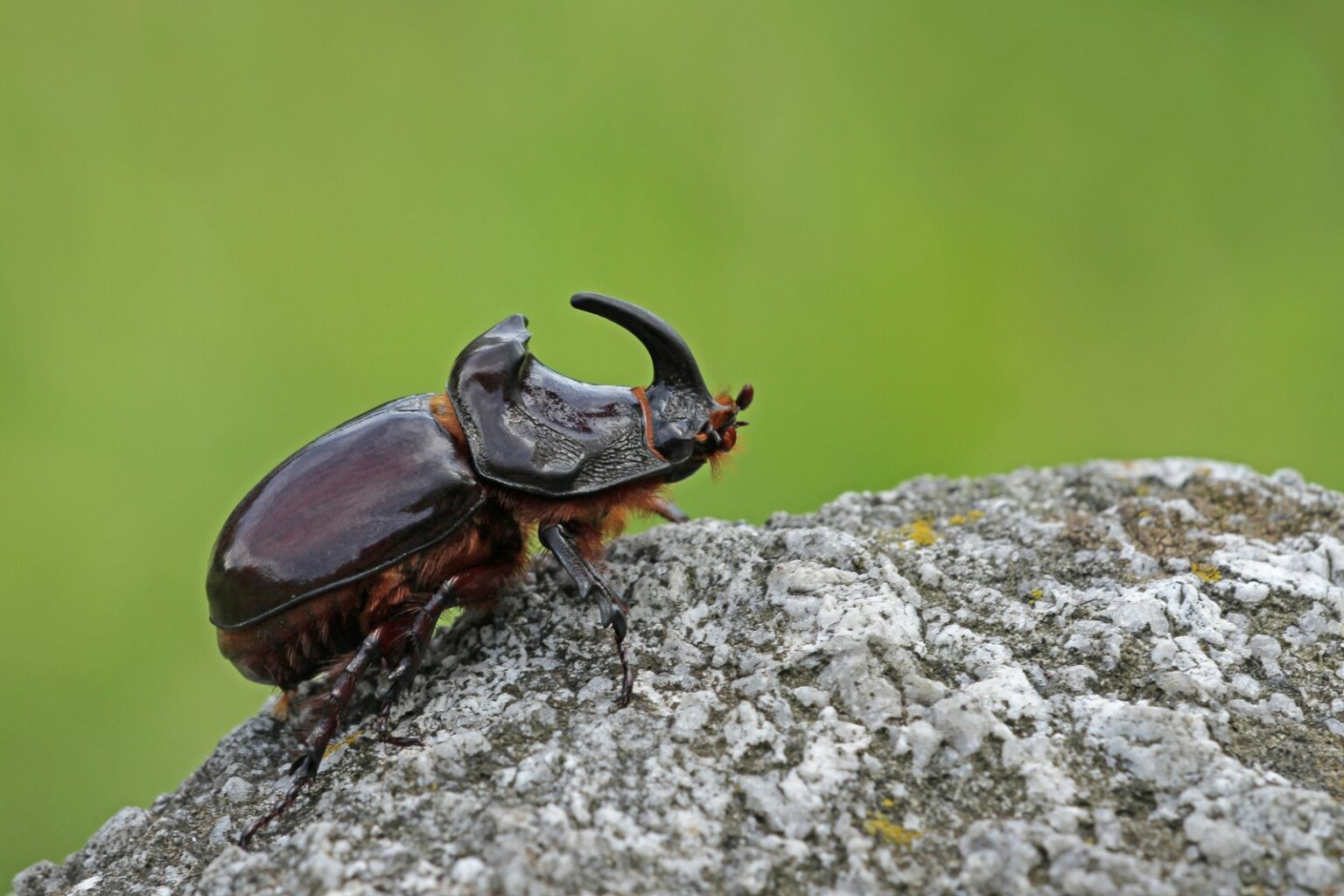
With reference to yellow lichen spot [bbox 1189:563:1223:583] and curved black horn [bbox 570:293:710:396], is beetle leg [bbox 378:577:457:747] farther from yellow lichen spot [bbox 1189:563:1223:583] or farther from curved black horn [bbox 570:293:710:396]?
yellow lichen spot [bbox 1189:563:1223:583]

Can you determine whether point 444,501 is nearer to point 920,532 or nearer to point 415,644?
point 415,644

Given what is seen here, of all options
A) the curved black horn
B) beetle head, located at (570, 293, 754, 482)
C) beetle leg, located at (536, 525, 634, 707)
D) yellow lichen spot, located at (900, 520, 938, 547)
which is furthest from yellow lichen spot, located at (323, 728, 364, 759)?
yellow lichen spot, located at (900, 520, 938, 547)

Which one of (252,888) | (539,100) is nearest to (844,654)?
(252,888)

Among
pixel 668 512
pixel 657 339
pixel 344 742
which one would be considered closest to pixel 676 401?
pixel 657 339

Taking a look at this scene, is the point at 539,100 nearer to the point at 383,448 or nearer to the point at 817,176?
the point at 817,176

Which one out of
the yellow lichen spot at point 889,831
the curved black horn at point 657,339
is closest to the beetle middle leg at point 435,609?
the curved black horn at point 657,339

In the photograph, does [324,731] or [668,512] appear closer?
[324,731]
